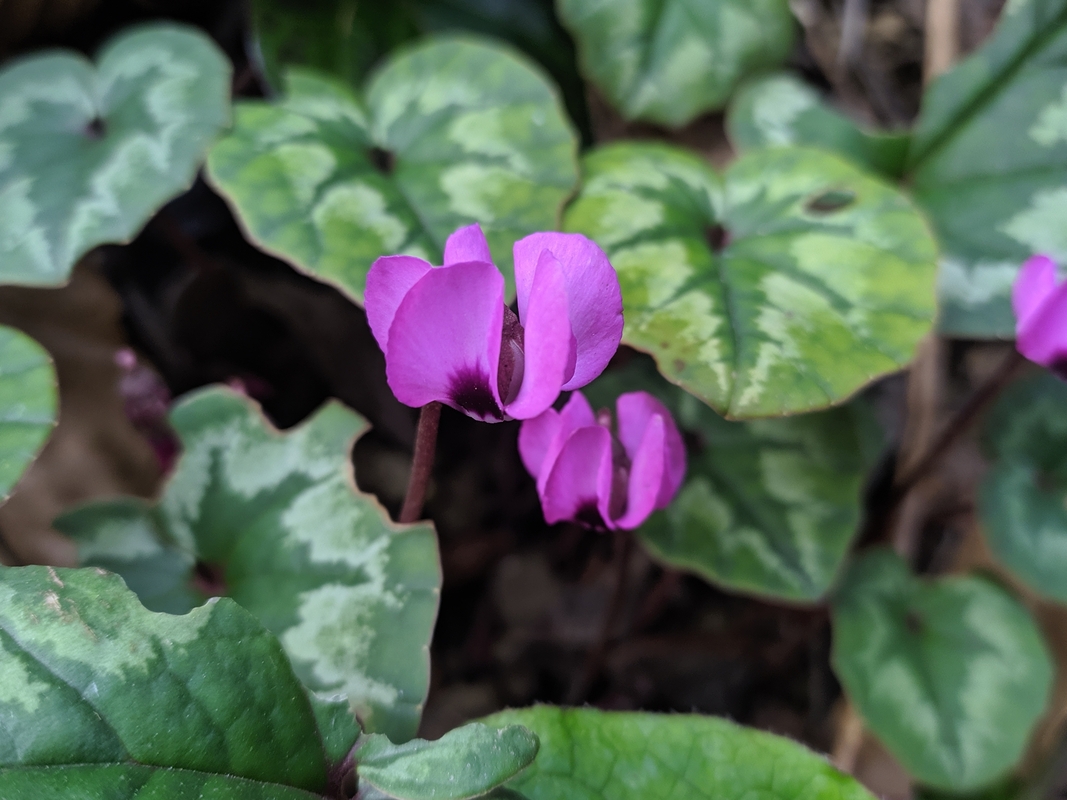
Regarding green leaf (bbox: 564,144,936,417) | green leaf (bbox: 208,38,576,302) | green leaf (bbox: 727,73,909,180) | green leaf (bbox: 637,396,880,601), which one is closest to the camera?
green leaf (bbox: 564,144,936,417)

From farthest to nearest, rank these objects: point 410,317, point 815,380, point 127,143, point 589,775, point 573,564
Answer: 1. point 573,564
2. point 127,143
3. point 815,380
4. point 589,775
5. point 410,317

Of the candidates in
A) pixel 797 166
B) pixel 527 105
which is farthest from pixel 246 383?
pixel 797 166

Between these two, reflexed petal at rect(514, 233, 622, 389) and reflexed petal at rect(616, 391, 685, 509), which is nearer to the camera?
reflexed petal at rect(514, 233, 622, 389)

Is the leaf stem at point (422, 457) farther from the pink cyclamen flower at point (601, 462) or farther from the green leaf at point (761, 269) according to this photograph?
the green leaf at point (761, 269)

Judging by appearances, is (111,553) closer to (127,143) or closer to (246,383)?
(246,383)

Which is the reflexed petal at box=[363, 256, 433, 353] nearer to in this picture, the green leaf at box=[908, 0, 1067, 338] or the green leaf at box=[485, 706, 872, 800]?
the green leaf at box=[485, 706, 872, 800]

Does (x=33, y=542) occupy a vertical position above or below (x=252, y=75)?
below

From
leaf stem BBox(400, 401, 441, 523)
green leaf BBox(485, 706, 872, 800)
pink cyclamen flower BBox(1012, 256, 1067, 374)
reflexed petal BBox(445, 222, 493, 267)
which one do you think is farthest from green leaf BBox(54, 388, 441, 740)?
pink cyclamen flower BBox(1012, 256, 1067, 374)
